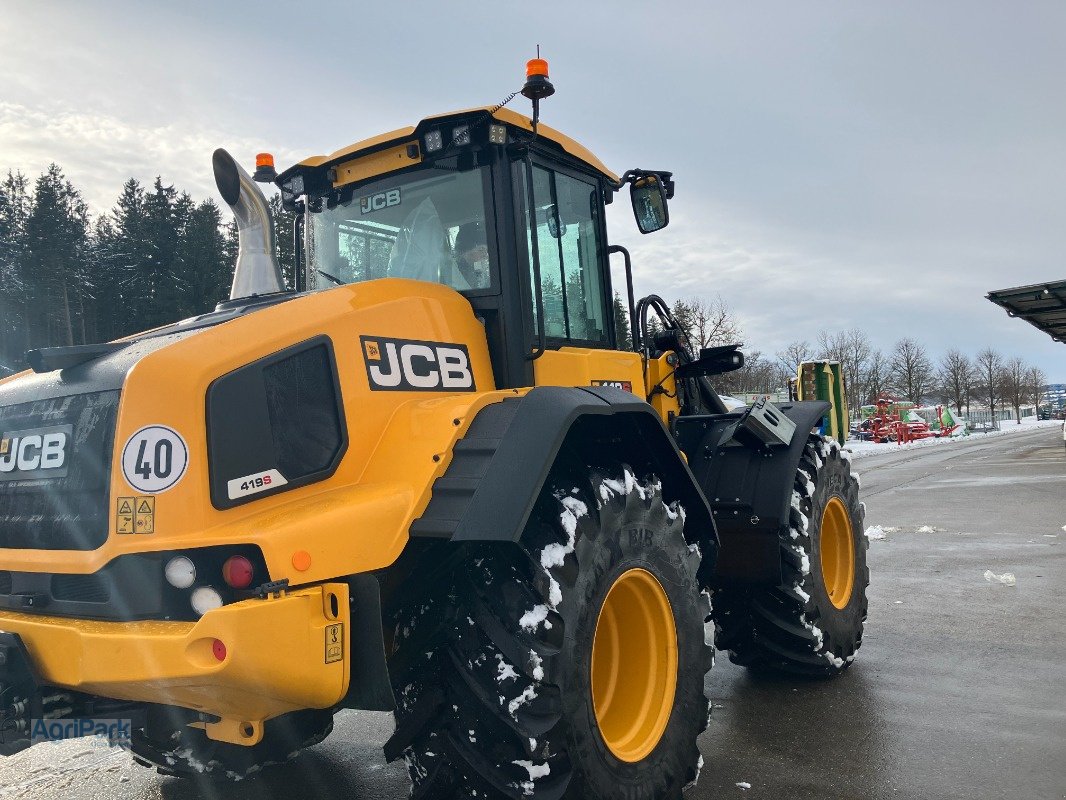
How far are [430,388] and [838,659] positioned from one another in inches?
116

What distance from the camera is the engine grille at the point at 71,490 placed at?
2449 mm

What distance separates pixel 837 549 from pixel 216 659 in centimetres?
406

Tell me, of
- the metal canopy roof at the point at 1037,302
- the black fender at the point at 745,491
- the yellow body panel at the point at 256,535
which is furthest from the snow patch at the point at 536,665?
the metal canopy roof at the point at 1037,302

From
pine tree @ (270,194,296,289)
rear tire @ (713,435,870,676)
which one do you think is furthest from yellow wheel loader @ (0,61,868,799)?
rear tire @ (713,435,870,676)

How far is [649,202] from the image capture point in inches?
169

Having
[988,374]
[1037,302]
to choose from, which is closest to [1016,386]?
[988,374]

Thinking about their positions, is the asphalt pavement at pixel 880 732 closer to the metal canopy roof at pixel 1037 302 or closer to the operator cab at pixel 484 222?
the operator cab at pixel 484 222

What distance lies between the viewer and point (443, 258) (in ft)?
11.6

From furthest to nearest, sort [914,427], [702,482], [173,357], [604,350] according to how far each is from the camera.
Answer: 1. [914,427]
2. [702,482]
3. [604,350]
4. [173,357]

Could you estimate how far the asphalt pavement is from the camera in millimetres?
3305

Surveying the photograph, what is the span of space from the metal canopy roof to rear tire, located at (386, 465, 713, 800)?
1446 centimetres

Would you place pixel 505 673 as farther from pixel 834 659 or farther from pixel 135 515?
pixel 834 659

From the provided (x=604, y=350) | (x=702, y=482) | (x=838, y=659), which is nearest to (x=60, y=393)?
(x=604, y=350)

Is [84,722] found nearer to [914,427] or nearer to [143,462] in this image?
[143,462]
